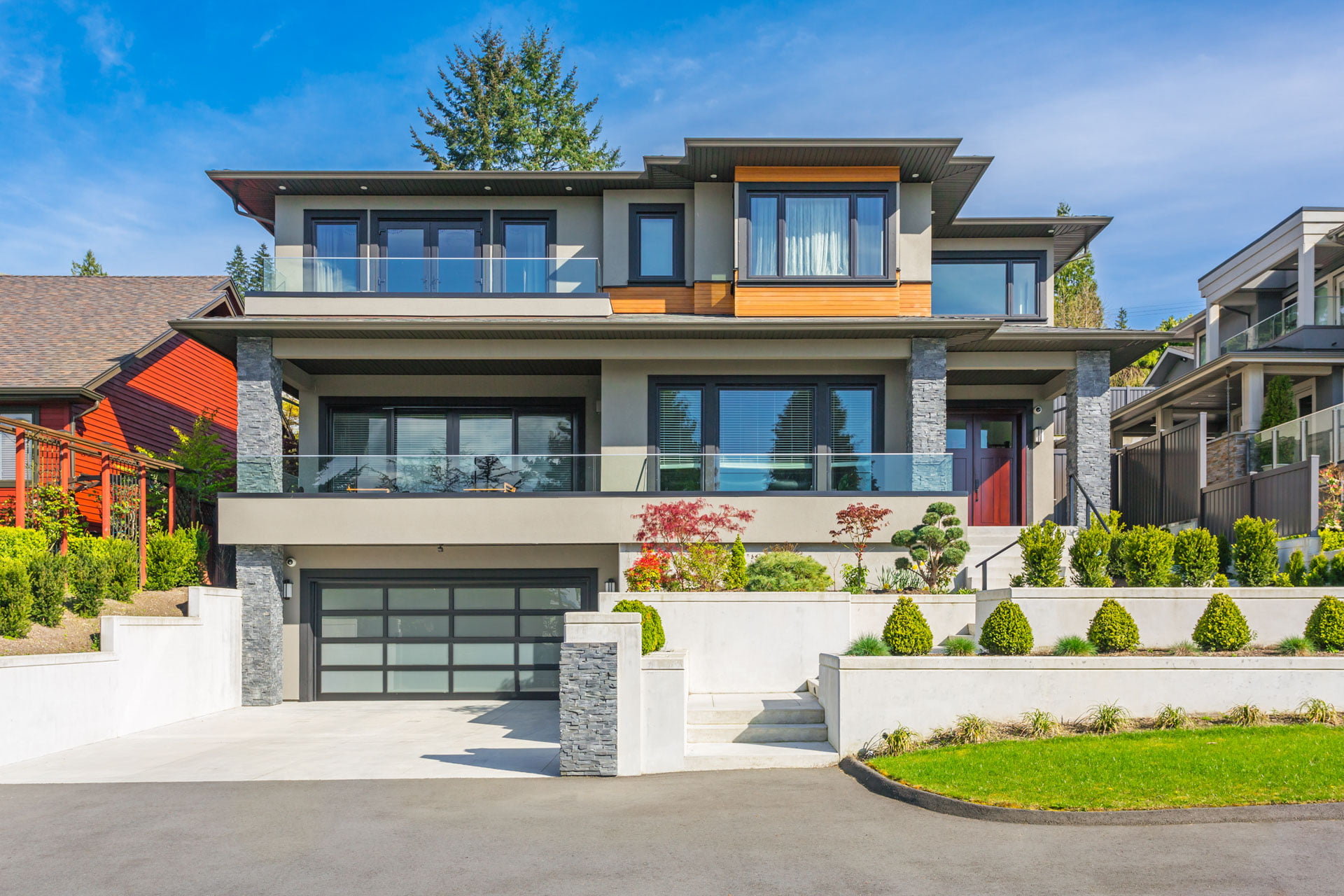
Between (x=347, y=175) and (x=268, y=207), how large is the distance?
2.26 metres

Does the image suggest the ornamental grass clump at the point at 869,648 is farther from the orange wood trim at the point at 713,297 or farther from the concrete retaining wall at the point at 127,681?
the concrete retaining wall at the point at 127,681

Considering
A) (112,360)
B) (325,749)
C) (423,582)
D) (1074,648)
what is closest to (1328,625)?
(1074,648)

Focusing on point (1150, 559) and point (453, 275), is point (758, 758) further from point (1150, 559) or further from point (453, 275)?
point (453, 275)

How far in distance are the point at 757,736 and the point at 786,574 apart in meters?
3.82

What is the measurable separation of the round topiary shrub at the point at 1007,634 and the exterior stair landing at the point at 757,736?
82.3 inches

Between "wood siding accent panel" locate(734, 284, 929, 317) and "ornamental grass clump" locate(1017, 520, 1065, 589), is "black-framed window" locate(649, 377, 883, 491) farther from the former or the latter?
"ornamental grass clump" locate(1017, 520, 1065, 589)

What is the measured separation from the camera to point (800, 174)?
17531 millimetres

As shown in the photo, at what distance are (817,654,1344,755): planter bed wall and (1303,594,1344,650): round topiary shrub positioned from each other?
34 centimetres

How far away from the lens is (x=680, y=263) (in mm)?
18703

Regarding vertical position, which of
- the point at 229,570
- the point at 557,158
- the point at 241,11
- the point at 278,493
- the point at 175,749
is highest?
the point at 557,158

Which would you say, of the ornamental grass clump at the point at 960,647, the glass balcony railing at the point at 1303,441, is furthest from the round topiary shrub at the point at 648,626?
the glass balcony railing at the point at 1303,441

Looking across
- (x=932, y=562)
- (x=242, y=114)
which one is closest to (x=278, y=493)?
(x=932, y=562)

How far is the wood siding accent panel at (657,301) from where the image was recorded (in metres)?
18.5

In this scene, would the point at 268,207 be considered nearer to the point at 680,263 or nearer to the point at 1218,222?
the point at 680,263
